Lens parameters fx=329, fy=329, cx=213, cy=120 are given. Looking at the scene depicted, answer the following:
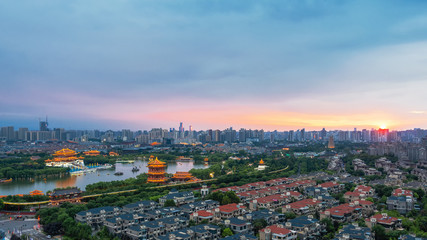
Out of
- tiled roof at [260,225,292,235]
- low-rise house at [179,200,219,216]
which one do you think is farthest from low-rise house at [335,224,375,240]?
low-rise house at [179,200,219,216]

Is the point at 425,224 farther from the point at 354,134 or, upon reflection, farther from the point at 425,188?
the point at 354,134

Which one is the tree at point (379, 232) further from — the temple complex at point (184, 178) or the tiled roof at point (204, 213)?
the temple complex at point (184, 178)

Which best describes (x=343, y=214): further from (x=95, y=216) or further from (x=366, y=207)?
(x=95, y=216)

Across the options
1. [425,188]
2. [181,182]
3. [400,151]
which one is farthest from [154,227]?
[400,151]

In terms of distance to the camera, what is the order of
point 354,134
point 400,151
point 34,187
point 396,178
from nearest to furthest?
point 396,178 → point 34,187 → point 400,151 → point 354,134

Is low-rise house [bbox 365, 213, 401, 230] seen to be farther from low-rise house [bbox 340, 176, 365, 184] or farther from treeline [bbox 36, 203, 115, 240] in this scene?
treeline [bbox 36, 203, 115, 240]

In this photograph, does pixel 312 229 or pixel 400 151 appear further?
pixel 400 151

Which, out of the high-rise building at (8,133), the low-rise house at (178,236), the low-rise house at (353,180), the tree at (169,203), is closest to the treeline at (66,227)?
the low-rise house at (178,236)

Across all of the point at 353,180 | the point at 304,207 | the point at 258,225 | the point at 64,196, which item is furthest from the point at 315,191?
the point at 64,196
